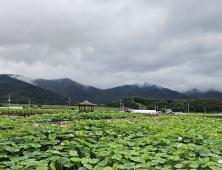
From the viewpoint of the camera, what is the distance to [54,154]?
145 inches

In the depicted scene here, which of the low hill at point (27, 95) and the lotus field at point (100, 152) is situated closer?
the lotus field at point (100, 152)

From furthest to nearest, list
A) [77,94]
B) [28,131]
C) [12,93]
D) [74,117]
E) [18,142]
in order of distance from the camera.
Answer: [77,94]
[12,93]
[74,117]
[28,131]
[18,142]

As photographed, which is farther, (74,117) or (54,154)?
(74,117)

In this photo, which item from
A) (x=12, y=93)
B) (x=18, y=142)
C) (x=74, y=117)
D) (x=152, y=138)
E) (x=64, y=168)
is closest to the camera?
(x=64, y=168)

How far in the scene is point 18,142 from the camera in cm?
412

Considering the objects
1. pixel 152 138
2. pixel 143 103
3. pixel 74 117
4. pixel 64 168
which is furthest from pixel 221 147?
pixel 143 103

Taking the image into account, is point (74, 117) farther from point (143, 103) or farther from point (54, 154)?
point (143, 103)

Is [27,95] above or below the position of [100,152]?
above

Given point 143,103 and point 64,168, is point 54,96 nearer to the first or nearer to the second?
point 143,103

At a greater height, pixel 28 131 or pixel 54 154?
pixel 28 131

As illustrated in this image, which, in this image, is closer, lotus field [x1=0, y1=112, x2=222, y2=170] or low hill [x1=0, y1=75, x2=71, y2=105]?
lotus field [x1=0, y1=112, x2=222, y2=170]

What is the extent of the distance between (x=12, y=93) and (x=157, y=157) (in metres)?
105

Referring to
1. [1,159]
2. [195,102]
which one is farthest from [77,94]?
[1,159]

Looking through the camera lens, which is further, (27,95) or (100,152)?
(27,95)
